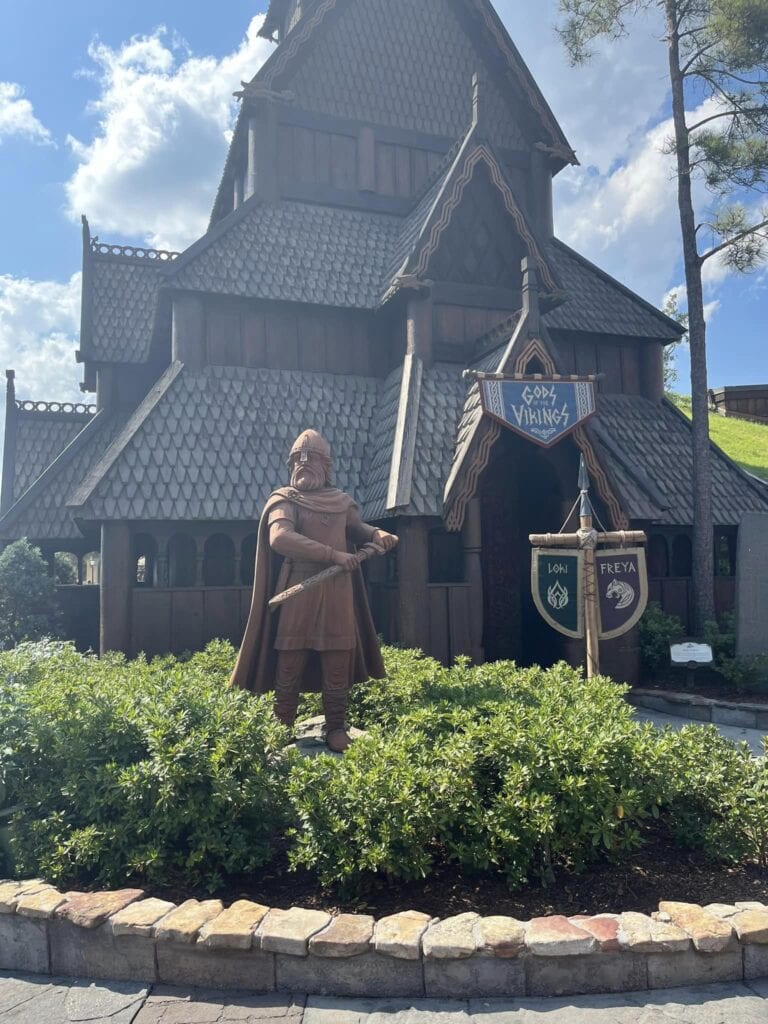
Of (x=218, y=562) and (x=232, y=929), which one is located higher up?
(x=218, y=562)

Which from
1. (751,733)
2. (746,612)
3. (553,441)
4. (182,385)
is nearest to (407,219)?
(182,385)

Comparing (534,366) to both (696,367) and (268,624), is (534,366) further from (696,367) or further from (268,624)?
(268,624)

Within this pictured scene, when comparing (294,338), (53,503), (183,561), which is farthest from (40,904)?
(53,503)

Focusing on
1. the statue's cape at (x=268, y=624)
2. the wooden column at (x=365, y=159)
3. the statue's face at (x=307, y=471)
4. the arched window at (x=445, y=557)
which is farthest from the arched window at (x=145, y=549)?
the wooden column at (x=365, y=159)

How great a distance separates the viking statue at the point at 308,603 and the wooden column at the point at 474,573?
414cm

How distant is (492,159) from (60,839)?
38.5 ft

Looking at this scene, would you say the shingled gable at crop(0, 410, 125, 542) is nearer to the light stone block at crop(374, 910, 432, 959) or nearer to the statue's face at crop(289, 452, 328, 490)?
the statue's face at crop(289, 452, 328, 490)

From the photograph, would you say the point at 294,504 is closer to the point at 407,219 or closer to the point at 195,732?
the point at 195,732

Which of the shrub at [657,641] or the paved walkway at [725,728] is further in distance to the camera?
the shrub at [657,641]

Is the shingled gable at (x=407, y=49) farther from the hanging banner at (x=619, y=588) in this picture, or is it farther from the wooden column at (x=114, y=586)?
the hanging banner at (x=619, y=588)

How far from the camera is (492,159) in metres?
11.8

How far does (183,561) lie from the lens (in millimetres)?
10672

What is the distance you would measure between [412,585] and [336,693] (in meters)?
4.02

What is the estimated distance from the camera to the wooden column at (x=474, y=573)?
405 inches
